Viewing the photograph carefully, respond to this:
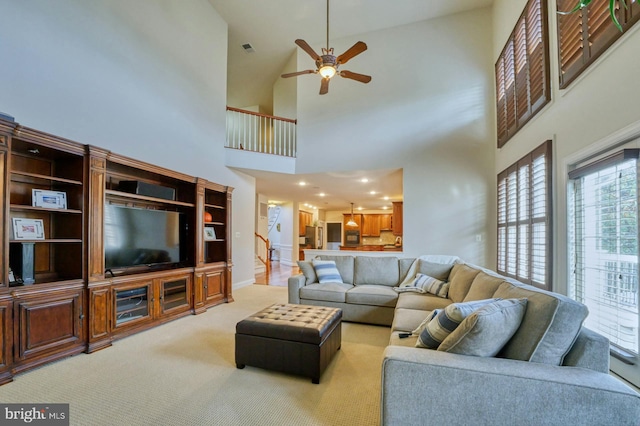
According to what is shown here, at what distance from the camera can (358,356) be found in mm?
2926

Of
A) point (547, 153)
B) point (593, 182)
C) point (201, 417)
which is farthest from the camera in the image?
point (547, 153)

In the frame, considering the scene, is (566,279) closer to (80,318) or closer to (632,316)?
(632,316)

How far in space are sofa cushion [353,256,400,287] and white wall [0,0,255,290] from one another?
292 cm

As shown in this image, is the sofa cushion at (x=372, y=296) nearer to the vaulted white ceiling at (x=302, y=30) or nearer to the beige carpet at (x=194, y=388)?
the beige carpet at (x=194, y=388)

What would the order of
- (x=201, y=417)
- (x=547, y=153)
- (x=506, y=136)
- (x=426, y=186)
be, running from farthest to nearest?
(x=426, y=186) < (x=506, y=136) < (x=547, y=153) < (x=201, y=417)

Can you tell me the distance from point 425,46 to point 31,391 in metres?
7.31

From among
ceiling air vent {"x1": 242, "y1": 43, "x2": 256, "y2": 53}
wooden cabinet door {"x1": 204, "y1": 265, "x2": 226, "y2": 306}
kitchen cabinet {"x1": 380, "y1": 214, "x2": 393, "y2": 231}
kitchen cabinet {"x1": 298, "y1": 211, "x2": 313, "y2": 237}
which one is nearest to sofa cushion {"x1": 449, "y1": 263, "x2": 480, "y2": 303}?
wooden cabinet door {"x1": 204, "y1": 265, "x2": 226, "y2": 306}

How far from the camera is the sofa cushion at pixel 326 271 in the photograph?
175 inches

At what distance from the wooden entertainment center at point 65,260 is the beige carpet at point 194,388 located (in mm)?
275

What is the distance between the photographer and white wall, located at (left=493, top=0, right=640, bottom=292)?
7.09ft

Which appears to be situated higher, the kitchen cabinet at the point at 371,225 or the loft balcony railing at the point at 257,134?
the loft balcony railing at the point at 257,134

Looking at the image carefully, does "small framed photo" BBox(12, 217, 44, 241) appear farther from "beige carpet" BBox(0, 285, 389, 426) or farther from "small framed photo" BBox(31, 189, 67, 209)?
"beige carpet" BBox(0, 285, 389, 426)

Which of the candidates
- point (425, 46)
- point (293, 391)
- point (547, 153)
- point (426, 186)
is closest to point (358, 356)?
point (293, 391)

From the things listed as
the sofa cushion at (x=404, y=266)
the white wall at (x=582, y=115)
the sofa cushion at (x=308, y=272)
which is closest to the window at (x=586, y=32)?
the white wall at (x=582, y=115)
